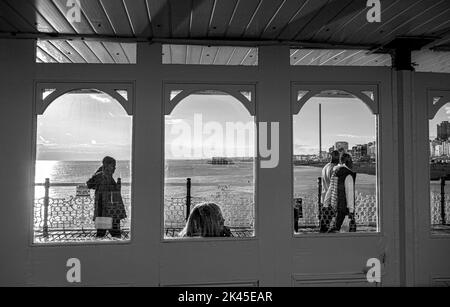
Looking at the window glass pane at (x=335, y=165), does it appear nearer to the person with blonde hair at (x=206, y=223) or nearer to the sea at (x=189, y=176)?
the sea at (x=189, y=176)

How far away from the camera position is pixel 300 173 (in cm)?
354

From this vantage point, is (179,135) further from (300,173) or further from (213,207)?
(300,173)

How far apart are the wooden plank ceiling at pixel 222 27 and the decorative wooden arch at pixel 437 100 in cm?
38

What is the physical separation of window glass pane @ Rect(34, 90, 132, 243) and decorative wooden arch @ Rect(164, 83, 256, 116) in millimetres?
417

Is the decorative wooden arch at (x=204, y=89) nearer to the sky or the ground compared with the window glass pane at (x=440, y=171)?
nearer to the sky

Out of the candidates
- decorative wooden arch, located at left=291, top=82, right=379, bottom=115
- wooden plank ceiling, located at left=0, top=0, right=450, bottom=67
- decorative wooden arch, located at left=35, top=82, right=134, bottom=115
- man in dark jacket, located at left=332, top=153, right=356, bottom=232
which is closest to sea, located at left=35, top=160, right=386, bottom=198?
man in dark jacket, located at left=332, top=153, right=356, bottom=232

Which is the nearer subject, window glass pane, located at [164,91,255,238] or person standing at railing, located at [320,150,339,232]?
window glass pane, located at [164,91,255,238]

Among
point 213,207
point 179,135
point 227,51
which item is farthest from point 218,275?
point 227,51

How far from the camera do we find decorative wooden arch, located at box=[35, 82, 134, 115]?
331 centimetres

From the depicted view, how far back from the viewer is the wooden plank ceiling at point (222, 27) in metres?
2.74

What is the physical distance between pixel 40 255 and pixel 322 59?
10.9 ft

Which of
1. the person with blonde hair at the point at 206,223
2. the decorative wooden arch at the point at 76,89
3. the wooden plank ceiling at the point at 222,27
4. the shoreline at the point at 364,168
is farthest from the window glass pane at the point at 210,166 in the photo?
the shoreline at the point at 364,168

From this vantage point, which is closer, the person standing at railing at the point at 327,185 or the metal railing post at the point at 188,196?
the metal railing post at the point at 188,196

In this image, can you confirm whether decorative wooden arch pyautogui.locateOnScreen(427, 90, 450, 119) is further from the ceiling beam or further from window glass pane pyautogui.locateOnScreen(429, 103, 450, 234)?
the ceiling beam
